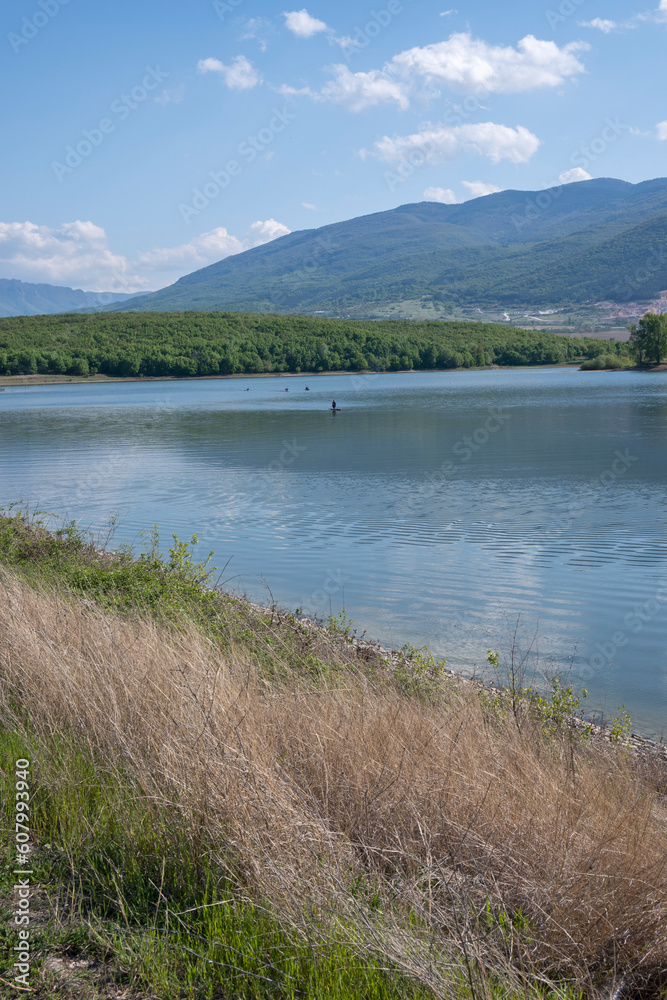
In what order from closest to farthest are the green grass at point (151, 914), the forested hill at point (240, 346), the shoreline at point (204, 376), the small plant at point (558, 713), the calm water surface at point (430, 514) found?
the green grass at point (151, 914)
the small plant at point (558, 713)
the calm water surface at point (430, 514)
the shoreline at point (204, 376)
the forested hill at point (240, 346)

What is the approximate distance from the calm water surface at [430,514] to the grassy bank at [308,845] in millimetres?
4825

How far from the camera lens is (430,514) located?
20.7m

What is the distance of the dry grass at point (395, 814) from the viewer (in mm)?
3176

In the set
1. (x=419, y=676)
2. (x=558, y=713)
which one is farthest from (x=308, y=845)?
(x=419, y=676)

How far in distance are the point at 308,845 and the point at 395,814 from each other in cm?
58

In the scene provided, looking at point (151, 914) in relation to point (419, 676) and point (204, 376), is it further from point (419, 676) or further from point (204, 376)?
point (204, 376)

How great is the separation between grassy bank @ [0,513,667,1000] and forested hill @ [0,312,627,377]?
142 m

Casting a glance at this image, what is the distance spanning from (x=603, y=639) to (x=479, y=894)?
8.43 m

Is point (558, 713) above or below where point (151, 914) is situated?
below

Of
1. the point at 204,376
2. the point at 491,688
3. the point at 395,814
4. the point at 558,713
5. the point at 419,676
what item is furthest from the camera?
the point at 204,376

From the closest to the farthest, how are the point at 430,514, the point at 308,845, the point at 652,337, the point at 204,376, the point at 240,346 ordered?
the point at 308,845, the point at 430,514, the point at 652,337, the point at 204,376, the point at 240,346

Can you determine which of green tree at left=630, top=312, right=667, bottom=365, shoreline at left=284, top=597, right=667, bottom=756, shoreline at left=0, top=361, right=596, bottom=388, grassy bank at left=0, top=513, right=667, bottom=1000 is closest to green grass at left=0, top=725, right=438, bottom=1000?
grassy bank at left=0, top=513, right=667, bottom=1000

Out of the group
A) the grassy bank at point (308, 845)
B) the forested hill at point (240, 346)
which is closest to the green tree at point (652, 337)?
the forested hill at point (240, 346)

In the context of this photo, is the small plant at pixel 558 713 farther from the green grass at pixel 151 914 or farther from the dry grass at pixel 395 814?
the green grass at pixel 151 914
